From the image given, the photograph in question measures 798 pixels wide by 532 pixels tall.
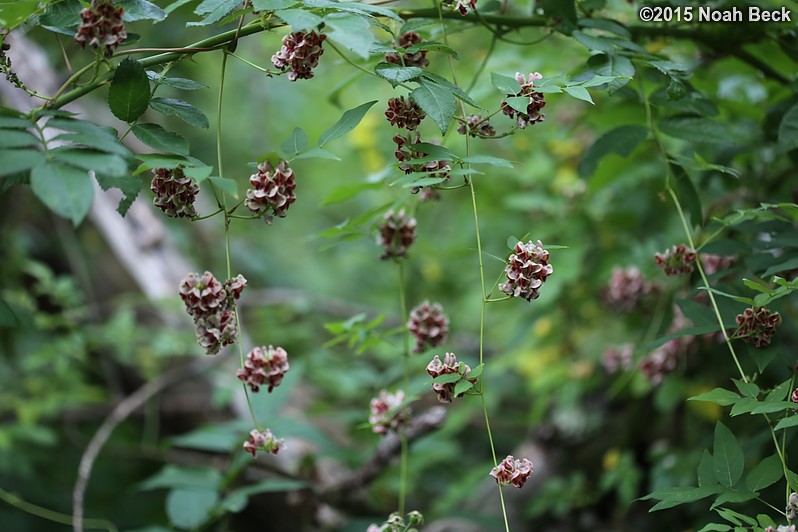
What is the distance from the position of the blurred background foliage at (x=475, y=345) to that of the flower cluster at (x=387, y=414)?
11 cm

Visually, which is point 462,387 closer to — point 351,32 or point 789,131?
point 351,32

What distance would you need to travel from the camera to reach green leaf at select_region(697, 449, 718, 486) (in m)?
0.80

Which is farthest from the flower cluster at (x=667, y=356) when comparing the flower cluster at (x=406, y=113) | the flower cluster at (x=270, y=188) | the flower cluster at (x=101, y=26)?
the flower cluster at (x=101, y=26)

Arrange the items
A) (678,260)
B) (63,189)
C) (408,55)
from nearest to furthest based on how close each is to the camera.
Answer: (63,189)
(408,55)
(678,260)

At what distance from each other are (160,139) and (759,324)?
767mm

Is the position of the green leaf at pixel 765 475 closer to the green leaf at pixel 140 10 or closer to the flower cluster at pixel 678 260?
the flower cluster at pixel 678 260

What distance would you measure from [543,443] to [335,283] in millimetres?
1751

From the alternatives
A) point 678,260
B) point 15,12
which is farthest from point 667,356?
point 15,12

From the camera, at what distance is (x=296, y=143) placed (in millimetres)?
826

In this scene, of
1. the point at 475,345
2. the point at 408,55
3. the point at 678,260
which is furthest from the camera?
the point at 475,345

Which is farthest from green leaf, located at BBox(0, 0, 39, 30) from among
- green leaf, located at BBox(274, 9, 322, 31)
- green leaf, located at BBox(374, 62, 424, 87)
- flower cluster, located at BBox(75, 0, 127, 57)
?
green leaf, located at BBox(374, 62, 424, 87)

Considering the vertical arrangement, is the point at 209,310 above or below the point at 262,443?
above

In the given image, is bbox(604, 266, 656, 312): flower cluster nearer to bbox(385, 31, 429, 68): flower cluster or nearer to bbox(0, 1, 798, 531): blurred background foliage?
bbox(0, 1, 798, 531): blurred background foliage

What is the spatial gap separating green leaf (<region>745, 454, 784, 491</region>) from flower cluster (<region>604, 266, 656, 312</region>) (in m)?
0.73
